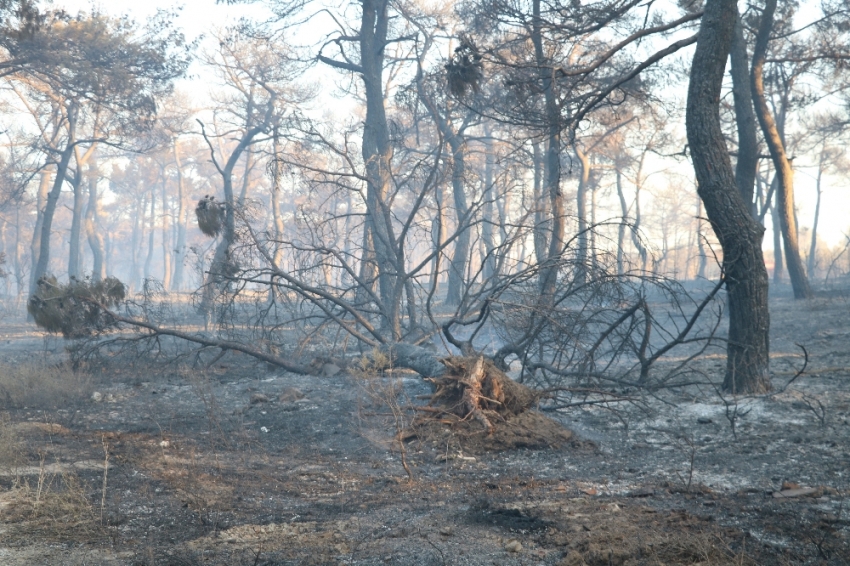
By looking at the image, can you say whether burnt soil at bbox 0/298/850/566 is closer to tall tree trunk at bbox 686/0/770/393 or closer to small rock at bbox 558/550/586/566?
small rock at bbox 558/550/586/566

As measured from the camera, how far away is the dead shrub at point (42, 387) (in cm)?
796

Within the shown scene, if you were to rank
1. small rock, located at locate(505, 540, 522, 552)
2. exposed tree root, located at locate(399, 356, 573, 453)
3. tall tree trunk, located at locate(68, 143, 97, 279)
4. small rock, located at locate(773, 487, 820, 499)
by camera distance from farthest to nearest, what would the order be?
tall tree trunk, located at locate(68, 143, 97, 279)
exposed tree root, located at locate(399, 356, 573, 453)
small rock, located at locate(773, 487, 820, 499)
small rock, located at locate(505, 540, 522, 552)

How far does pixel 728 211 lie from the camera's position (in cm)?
686

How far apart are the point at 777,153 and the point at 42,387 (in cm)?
1399

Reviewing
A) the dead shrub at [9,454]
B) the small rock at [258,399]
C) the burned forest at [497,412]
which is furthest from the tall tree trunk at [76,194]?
the dead shrub at [9,454]

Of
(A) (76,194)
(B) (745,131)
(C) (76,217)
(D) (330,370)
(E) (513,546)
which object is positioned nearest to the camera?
(E) (513,546)

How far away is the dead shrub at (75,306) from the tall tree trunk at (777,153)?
39.2 ft

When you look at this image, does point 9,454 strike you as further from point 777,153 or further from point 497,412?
point 777,153

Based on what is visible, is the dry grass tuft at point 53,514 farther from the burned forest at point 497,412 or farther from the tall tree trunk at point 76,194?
the tall tree trunk at point 76,194

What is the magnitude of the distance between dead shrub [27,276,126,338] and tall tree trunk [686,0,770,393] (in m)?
7.18

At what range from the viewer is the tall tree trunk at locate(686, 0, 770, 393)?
6.86 metres

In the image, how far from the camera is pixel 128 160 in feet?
151

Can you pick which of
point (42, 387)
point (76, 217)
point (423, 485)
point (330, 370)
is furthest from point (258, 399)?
point (76, 217)

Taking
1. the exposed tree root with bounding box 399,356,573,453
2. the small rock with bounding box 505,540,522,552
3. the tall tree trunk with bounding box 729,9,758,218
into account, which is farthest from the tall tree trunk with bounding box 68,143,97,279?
the small rock with bounding box 505,540,522,552
